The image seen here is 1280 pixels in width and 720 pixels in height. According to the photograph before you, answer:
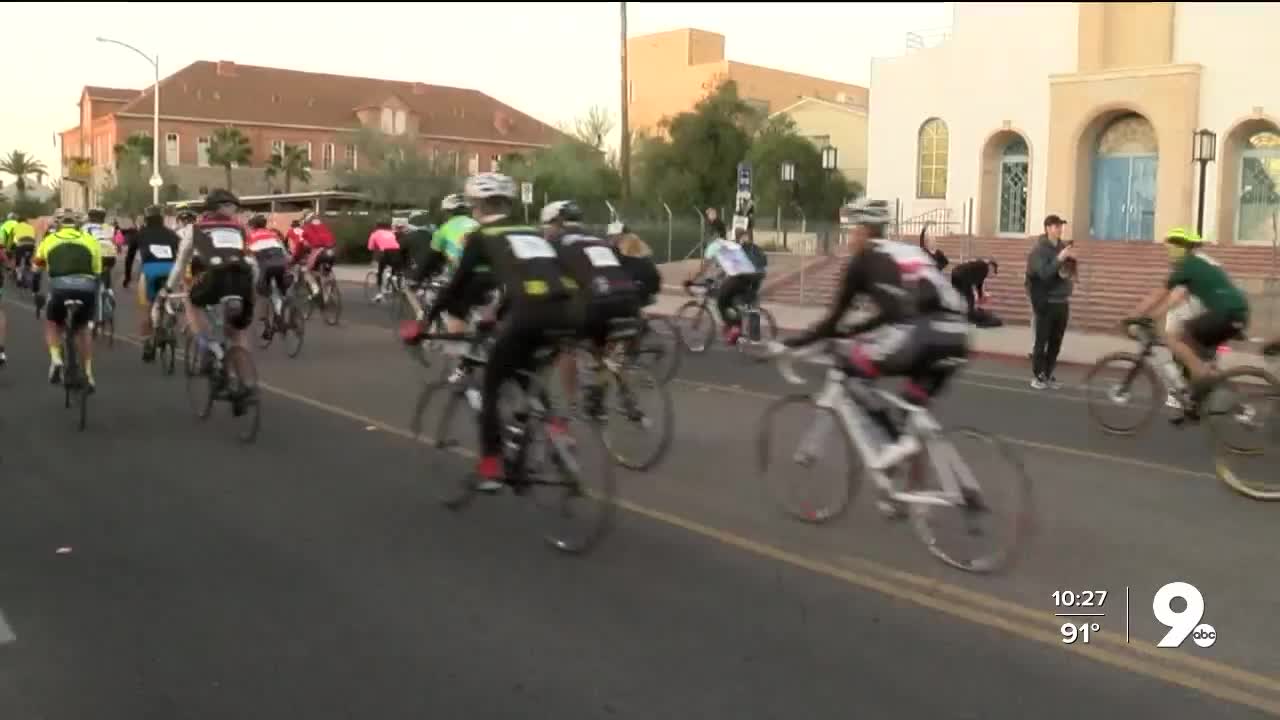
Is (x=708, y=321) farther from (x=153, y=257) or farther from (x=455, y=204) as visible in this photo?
(x=153, y=257)

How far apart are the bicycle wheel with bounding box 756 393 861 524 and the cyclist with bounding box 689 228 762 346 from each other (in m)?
8.85

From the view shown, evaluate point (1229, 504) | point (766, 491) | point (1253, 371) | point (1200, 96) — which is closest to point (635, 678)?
point (766, 491)

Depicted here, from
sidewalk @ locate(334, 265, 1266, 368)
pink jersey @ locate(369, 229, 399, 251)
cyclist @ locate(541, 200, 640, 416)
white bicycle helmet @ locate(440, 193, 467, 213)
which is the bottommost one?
sidewalk @ locate(334, 265, 1266, 368)

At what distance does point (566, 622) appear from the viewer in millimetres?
5516

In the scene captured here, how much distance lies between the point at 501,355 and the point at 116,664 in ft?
8.57

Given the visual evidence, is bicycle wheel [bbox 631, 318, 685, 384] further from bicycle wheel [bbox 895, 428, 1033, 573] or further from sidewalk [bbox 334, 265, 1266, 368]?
bicycle wheel [bbox 895, 428, 1033, 573]

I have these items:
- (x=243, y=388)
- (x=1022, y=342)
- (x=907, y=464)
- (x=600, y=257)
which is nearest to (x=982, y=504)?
(x=907, y=464)

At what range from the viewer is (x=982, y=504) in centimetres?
623

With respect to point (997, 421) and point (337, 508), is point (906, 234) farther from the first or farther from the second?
point (337, 508)

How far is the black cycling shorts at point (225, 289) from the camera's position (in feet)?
33.6

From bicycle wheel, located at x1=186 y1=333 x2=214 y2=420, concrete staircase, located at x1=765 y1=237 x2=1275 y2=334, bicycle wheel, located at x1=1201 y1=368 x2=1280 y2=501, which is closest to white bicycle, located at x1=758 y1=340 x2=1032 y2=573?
bicycle wheel, located at x1=1201 y1=368 x2=1280 y2=501

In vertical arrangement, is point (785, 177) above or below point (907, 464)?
above

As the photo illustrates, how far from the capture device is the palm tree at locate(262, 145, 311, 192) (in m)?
84.6

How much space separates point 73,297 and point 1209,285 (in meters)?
9.32
